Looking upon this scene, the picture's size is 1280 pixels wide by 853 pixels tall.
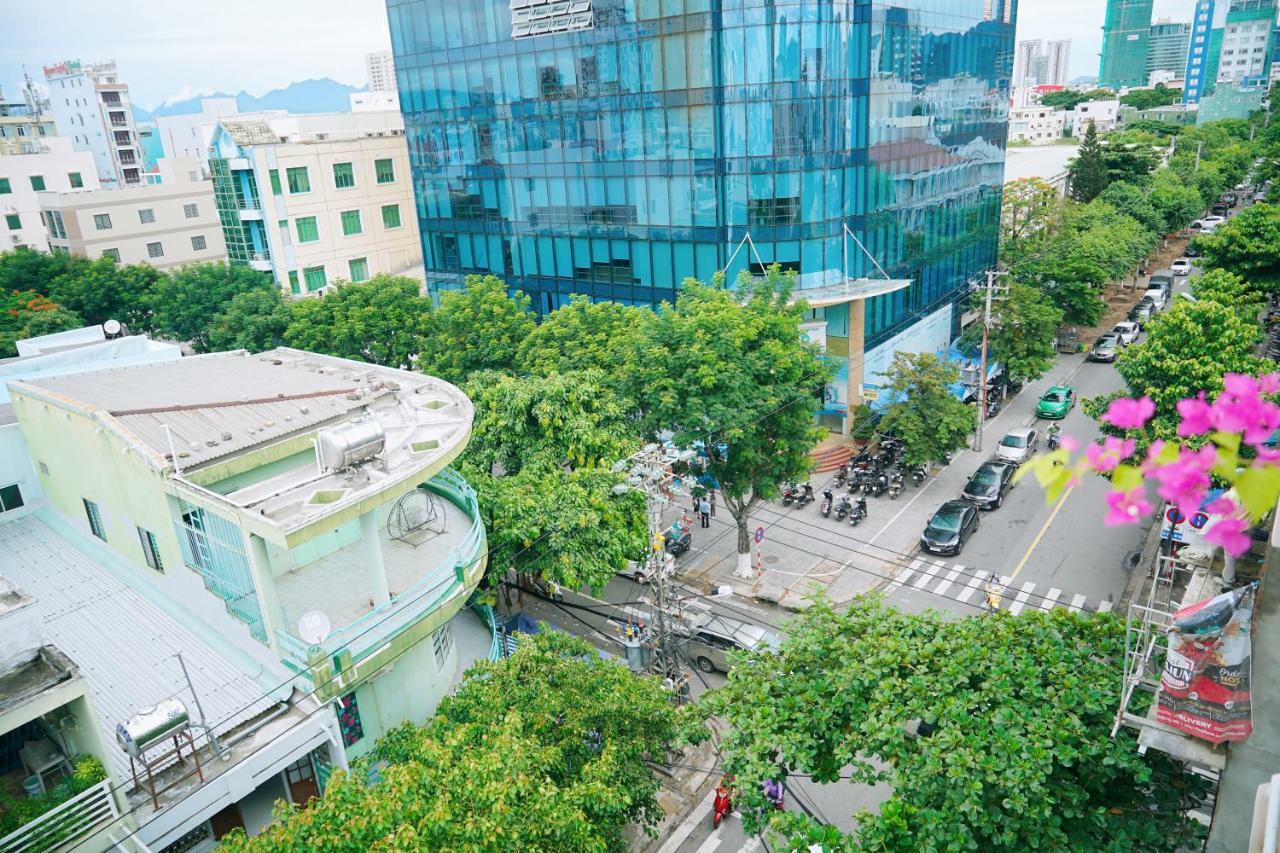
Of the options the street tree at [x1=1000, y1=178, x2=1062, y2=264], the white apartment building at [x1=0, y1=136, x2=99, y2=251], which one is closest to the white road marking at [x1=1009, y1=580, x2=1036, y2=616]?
the street tree at [x1=1000, y1=178, x2=1062, y2=264]

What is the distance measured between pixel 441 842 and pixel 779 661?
5817 millimetres

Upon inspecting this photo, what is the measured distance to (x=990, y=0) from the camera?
155 ft

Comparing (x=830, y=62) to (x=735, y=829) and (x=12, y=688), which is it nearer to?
(x=735, y=829)

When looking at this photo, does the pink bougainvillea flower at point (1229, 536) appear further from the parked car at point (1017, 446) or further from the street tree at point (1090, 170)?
the street tree at point (1090, 170)

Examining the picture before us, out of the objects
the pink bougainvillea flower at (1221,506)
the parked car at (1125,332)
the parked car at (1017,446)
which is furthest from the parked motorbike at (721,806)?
the parked car at (1125,332)

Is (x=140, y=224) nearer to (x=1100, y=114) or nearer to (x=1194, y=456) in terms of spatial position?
(x=1194, y=456)

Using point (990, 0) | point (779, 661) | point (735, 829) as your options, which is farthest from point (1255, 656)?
point (990, 0)

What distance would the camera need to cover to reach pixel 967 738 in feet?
35.6

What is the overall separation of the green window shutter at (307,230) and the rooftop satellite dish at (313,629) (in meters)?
38.5

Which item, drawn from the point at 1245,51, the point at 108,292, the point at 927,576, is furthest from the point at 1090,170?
the point at 1245,51

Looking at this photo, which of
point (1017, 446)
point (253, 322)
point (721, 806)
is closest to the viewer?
point (721, 806)

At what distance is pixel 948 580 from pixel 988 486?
6.53 meters

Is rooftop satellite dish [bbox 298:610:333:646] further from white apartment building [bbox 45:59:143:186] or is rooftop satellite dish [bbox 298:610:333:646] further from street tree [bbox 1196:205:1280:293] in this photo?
white apartment building [bbox 45:59:143:186]

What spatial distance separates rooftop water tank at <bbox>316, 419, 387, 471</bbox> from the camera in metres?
15.4
